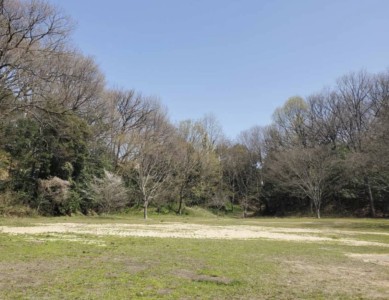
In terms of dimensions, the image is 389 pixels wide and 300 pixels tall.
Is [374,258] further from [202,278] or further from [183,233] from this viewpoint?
[183,233]

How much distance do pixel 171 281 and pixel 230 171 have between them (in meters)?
57.9

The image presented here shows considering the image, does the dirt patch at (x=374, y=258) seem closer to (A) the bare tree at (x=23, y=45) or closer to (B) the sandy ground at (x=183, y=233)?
(B) the sandy ground at (x=183, y=233)

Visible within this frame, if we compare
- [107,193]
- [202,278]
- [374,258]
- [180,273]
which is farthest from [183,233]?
[107,193]

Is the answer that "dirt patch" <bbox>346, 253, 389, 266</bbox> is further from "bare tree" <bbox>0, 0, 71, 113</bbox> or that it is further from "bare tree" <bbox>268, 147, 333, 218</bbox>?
"bare tree" <bbox>268, 147, 333, 218</bbox>

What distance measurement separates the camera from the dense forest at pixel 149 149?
1064 inches

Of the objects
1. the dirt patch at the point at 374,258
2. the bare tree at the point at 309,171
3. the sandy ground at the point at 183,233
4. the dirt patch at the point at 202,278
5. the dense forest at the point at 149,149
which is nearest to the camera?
the dirt patch at the point at 202,278

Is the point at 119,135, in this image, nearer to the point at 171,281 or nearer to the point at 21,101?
the point at 21,101

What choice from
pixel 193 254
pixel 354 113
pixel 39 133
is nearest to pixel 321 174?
pixel 354 113

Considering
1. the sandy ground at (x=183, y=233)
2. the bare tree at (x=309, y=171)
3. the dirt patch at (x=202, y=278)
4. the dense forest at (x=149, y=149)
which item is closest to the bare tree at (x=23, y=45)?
the dense forest at (x=149, y=149)

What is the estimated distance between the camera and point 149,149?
43.6m

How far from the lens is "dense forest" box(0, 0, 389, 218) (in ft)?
88.7

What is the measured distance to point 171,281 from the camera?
740 centimetres

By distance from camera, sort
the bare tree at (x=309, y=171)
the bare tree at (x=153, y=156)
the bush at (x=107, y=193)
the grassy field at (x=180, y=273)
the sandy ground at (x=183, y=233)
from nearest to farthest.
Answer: the grassy field at (x=180, y=273) < the sandy ground at (x=183, y=233) < the bush at (x=107, y=193) < the bare tree at (x=153, y=156) < the bare tree at (x=309, y=171)

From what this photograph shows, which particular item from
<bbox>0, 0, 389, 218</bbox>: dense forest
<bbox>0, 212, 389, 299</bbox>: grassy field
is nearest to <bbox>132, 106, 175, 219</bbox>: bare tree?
<bbox>0, 0, 389, 218</bbox>: dense forest
